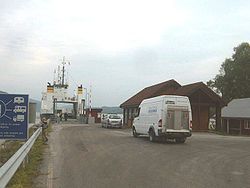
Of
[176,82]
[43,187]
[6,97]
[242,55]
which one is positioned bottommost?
[43,187]

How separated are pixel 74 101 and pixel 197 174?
193 ft

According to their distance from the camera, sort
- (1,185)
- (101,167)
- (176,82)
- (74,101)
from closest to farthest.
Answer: (1,185), (101,167), (176,82), (74,101)

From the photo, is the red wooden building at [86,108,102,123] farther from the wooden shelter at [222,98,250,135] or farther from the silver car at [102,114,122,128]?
the wooden shelter at [222,98,250,135]

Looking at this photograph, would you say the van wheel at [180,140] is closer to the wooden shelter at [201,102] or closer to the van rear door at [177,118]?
the van rear door at [177,118]

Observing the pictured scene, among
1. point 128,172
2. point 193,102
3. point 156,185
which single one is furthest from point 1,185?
point 193,102

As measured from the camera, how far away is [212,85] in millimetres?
78000

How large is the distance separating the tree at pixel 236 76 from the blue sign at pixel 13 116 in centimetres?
6388

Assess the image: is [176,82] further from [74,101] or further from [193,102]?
[74,101]

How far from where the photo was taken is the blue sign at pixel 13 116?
42.4 ft

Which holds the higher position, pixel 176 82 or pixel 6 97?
pixel 176 82

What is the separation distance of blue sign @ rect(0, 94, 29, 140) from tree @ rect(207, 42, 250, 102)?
63.9m

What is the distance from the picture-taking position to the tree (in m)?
73.8

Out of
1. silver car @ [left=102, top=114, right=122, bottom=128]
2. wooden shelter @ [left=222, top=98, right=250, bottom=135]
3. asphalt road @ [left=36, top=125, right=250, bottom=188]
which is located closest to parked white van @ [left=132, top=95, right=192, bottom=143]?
asphalt road @ [left=36, top=125, right=250, bottom=188]

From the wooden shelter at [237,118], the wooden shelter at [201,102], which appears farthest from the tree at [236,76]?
the wooden shelter at [201,102]
